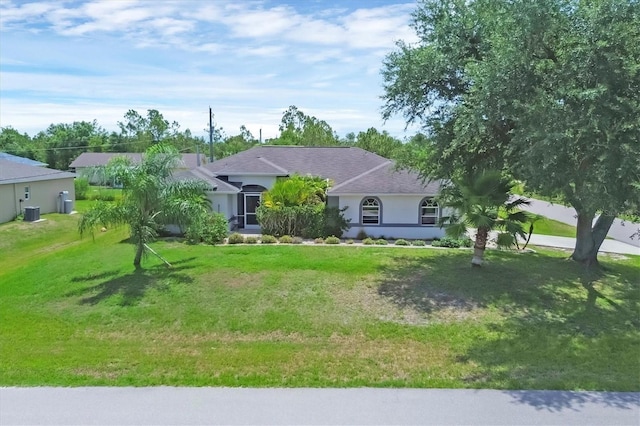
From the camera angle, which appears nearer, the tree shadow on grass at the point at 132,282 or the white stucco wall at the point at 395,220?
the tree shadow on grass at the point at 132,282

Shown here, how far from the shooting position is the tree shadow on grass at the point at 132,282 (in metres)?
13.3

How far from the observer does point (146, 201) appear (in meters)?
15.6

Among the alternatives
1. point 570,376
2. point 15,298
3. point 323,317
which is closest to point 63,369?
point 323,317

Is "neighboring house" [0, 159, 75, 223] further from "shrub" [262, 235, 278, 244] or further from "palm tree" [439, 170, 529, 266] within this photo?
"palm tree" [439, 170, 529, 266]

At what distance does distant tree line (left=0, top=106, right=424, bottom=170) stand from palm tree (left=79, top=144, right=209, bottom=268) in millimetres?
32024

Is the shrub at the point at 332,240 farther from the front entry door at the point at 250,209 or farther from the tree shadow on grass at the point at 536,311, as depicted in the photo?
the front entry door at the point at 250,209

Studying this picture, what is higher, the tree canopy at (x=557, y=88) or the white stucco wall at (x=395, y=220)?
the tree canopy at (x=557, y=88)

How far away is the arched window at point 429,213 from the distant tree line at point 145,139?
23.3 m

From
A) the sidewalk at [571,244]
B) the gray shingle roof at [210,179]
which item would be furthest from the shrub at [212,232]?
the sidewalk at [571,244]

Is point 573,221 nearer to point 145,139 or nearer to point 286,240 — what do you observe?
point 286,240

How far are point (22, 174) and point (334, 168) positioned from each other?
2040 centimetres

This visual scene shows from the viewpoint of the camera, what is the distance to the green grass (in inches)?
322

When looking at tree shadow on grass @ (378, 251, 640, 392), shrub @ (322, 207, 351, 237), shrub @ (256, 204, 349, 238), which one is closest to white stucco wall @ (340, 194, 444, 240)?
shrub @ (322, 207, 351, 237)

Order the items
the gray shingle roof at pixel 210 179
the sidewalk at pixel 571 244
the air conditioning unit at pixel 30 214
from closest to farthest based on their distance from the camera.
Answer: the sidewalk at pixel 571 244
the gray shingle roof at pixel 210 179
the air conditioning unit at pixel 30 214
